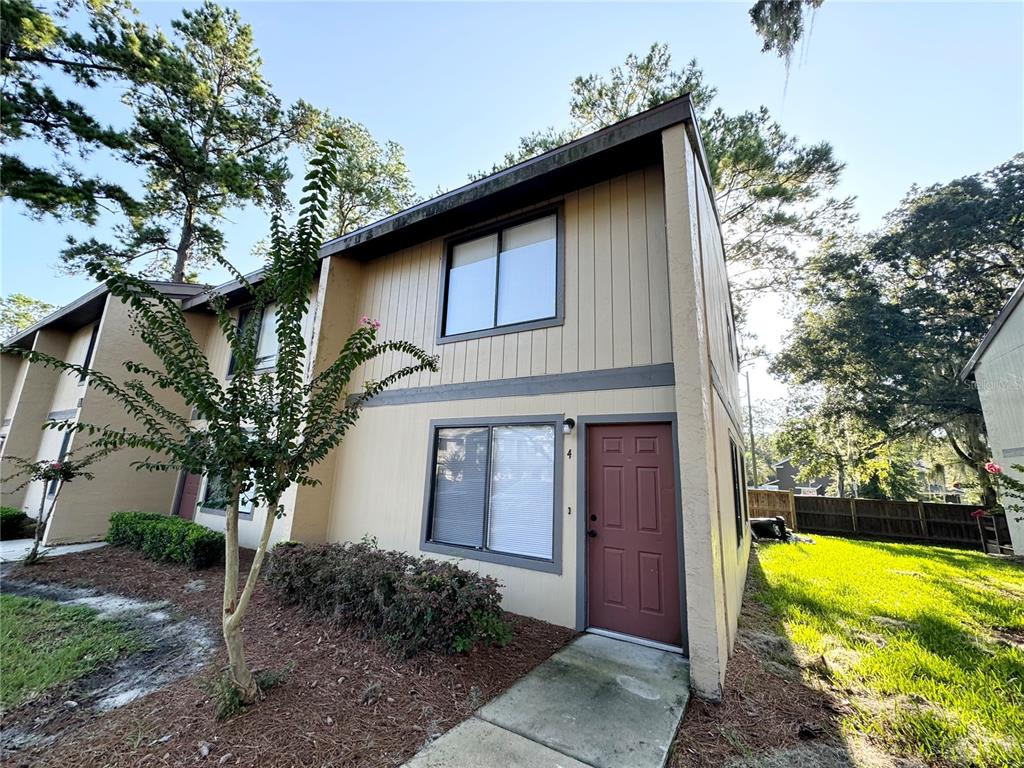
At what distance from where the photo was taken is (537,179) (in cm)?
525

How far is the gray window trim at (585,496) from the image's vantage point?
391 cm

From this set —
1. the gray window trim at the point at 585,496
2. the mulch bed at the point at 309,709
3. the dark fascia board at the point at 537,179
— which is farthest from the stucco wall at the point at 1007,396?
the mulch bed at the point at 309,709

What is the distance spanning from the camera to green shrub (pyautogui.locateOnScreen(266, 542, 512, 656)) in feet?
11.7

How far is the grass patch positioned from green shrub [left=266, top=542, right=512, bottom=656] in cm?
290

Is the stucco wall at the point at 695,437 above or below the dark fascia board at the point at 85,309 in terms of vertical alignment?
below

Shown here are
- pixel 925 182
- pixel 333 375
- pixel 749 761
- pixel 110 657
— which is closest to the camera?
pixel 749 761

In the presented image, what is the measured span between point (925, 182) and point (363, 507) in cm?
2406

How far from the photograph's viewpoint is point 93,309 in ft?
35.1

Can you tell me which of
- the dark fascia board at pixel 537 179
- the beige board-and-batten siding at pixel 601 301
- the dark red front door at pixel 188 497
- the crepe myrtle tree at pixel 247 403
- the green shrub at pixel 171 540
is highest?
the dark fascia board at pixel 537 179

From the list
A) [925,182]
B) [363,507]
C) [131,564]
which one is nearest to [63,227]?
[131,564]

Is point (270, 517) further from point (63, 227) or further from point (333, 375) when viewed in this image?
point (63, 227)

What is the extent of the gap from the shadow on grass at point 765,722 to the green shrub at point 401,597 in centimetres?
170

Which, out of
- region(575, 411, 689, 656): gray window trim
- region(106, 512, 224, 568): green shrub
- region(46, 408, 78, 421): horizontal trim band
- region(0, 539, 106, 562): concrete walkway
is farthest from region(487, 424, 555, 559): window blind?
region(46, 408, 78, 421): horizontal trim band

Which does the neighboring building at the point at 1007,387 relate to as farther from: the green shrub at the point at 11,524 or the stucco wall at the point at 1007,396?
the green shrub at the point at 11,524
